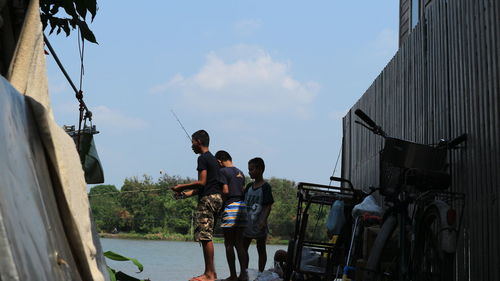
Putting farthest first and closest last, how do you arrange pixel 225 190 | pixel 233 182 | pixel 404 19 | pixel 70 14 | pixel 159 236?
1. pixel 159 236
2. pixel 404 19
3. pixel 233 182
4. pixel 225 190
5. pixel 70 14

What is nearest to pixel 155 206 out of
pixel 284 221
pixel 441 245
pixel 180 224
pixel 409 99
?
pixel 180 224

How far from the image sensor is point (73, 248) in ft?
7.47

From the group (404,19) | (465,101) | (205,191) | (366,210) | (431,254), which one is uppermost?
(404,19)

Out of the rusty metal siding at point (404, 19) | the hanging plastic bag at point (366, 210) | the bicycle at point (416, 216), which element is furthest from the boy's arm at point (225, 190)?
the rusty metal siding at point (404, 19)

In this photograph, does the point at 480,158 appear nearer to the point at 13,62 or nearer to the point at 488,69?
the point at 488,69

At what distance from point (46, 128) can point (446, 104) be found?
4446 millimetres

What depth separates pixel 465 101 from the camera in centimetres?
558

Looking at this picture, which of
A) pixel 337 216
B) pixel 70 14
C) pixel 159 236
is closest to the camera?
pixel 70 14

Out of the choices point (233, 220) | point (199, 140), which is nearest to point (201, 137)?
point (199, 140)

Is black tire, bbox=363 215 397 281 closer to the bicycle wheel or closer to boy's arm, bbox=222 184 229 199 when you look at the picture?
the bicycle wheel

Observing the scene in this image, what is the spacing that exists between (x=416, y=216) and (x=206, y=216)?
2897mm

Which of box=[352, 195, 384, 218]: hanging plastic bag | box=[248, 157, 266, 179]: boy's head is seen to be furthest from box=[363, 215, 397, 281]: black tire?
box=[248, 157, 266, 179]: boy's head

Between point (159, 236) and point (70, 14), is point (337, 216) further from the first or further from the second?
point (159, 236)

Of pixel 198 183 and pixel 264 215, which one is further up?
pixel 198 183
